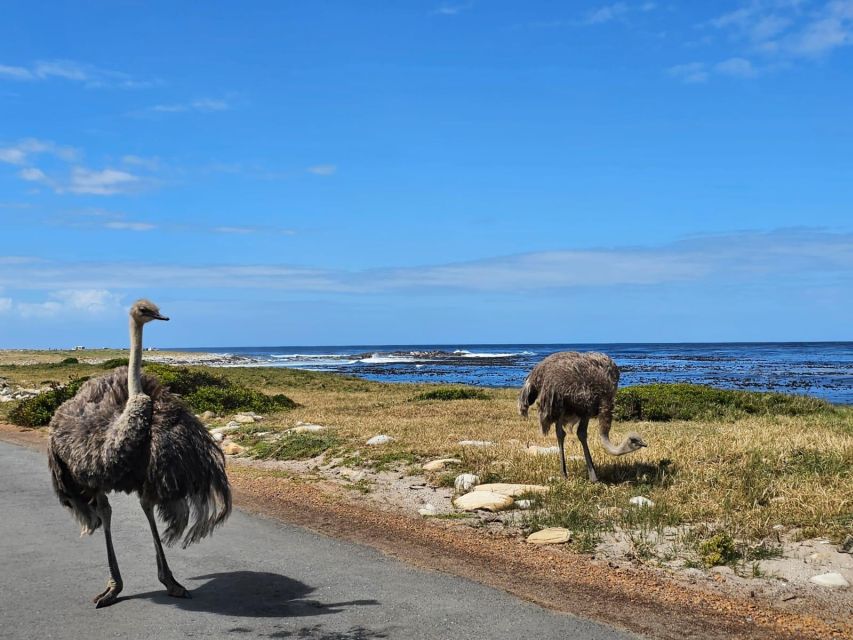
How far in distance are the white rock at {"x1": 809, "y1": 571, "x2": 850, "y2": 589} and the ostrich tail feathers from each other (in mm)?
6554

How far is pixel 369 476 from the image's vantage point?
497 inches

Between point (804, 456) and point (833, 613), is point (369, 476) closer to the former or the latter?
point (804, 456)

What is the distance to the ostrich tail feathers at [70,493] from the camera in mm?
7016

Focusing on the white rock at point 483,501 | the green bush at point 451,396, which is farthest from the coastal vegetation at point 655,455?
the green bush at point 451,396

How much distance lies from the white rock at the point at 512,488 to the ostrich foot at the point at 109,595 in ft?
17.3

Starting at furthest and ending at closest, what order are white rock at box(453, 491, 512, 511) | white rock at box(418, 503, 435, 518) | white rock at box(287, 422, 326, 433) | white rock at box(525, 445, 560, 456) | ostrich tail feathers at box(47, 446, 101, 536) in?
white rock at box(287, 422, 326, 433)
white rock at box(525, 445, 560, 456)
white rock at box(418, 503, 435, 518)
white rock at box(453, 491, 512, 511)
ostrich tail feathers at box(47, 446, 101, 536)

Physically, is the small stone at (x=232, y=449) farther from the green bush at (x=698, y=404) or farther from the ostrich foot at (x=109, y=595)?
the green bush at (x=698, y=404)


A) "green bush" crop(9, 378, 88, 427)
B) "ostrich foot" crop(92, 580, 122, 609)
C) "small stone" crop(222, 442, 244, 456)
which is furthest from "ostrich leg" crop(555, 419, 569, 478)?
"green bush" crop(9, 378, 88, 427)

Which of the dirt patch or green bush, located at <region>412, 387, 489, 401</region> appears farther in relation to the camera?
green bush, located at <region>412, 387, 489, 401</region>

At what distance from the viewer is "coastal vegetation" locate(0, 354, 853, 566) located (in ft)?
28.9

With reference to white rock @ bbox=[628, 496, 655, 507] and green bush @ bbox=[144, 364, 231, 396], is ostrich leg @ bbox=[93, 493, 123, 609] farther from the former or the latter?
green bush @ bbox=[144, 364, 231, 396]

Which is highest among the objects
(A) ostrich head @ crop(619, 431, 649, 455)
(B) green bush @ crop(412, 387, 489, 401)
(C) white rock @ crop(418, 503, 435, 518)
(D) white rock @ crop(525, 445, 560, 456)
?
(A) ostrich head @ crop(619, 431, 649, 455)

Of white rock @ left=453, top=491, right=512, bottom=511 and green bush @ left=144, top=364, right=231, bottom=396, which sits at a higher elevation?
green bush @ left=144, top=364, right=231, bottom=396

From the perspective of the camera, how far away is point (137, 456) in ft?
21.1
